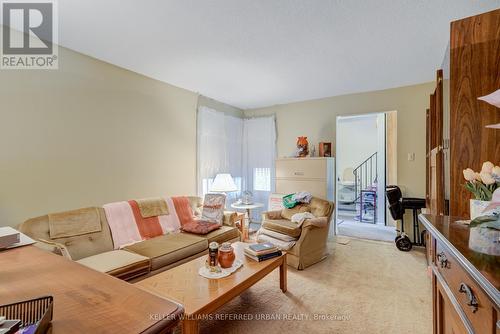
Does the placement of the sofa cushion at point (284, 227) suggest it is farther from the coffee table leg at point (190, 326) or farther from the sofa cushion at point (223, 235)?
the coffee table leg at point (190, 326)

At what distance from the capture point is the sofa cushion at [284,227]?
3004 millimetres

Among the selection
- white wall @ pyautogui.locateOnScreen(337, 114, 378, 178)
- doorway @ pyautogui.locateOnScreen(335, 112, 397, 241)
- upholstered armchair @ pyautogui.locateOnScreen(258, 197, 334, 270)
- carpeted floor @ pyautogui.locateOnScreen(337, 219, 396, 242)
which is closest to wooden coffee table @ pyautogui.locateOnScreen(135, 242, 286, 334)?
upholstered armchair @ pyautogui.locateOnScreen(258, 197, 334, 270)

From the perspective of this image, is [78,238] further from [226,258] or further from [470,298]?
[470,298]

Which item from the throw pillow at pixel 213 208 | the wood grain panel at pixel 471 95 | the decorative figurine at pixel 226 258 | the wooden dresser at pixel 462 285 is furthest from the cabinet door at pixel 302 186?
the wooden dresser at pixel 462 285

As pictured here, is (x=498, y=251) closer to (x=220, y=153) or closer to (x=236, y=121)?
(x=220, y=153)

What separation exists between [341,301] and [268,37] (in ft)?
8.47

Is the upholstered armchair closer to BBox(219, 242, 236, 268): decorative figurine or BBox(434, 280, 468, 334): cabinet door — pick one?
BBox(219, 242, 236, 268): decorative figurine

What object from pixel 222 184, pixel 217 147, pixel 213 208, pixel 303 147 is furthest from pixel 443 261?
pixel 217 147

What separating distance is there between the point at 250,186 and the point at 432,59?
357 centimetres

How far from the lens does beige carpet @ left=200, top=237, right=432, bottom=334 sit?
186cm

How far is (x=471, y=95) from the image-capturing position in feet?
4.49

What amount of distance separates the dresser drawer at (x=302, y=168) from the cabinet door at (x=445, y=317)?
2.87 meters

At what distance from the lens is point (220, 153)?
455 cm

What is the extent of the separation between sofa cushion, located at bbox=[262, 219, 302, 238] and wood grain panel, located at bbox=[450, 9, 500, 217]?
1.75 m
